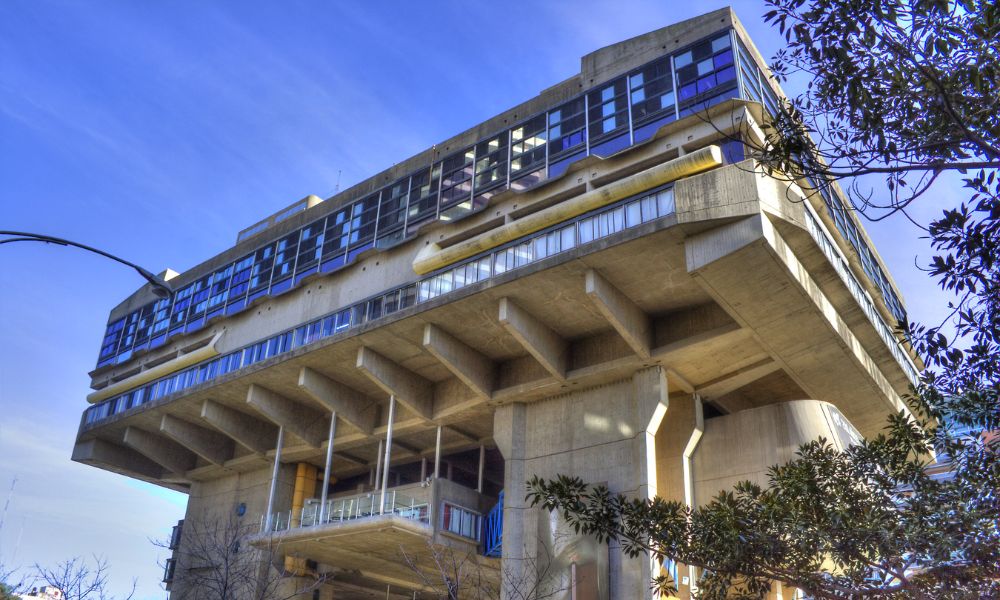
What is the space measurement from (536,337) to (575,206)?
438 centimetres

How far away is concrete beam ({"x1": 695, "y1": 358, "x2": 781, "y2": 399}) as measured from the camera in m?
26.8

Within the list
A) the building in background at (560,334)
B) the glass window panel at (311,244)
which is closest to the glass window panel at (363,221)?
the building in background at (560,334)

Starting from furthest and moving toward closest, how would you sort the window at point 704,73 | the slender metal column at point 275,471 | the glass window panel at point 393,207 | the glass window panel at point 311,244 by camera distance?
1. the glass window panel at point 311,244
2. the slender metal column at point 275,471
3. the glass window panel at point 393,207
4. the window at point 704,73

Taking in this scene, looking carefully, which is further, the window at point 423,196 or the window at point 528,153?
the window at point 423,196

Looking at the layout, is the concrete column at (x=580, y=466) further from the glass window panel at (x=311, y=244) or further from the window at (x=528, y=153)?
the glass window panel at (x=311, y=244)

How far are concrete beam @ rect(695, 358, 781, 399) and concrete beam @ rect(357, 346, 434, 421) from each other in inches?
400

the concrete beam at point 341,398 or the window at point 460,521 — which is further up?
the concrete beam at point 341,398

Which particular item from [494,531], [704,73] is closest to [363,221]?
[494,531]

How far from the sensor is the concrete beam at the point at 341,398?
103ft

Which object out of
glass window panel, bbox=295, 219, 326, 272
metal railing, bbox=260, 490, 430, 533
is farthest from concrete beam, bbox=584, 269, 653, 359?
glass window panel, bbox=295, 219, 326, 272

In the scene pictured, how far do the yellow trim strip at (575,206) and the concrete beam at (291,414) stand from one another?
8.62m

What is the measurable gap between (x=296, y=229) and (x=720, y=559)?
93.4 feet

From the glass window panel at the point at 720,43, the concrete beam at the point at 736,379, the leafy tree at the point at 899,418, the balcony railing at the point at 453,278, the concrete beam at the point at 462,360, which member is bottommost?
the leafy tree at the point at 899,418

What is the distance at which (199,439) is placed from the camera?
3803cm
